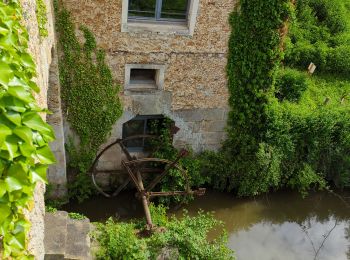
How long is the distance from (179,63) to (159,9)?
114 cm

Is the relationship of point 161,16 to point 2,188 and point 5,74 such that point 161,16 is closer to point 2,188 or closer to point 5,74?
point 5,74

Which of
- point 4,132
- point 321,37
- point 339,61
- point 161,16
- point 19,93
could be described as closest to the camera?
point 4,132

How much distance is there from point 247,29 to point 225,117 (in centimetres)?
208

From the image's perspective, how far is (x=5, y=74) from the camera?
270 centimetres

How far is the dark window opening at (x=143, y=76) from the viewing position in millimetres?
9500

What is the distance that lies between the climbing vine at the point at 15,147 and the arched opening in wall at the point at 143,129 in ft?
22.3

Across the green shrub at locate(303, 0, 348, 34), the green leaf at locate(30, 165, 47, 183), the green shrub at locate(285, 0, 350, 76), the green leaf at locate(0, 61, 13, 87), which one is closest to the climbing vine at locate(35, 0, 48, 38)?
the green leaf at locate(0, 61, 13, 87)

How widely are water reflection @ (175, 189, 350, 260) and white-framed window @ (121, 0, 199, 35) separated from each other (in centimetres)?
417

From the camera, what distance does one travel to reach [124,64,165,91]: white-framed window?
29.7 feet

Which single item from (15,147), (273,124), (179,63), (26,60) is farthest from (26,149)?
(273,124)

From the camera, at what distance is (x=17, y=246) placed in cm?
279

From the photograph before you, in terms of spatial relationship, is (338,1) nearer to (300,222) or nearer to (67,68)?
(300,222)

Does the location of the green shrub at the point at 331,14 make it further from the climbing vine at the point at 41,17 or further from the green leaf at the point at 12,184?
the green leaf at the point at 12,184

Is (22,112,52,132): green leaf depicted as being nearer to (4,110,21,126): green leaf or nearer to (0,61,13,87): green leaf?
(4,110,21,126): green leaf
